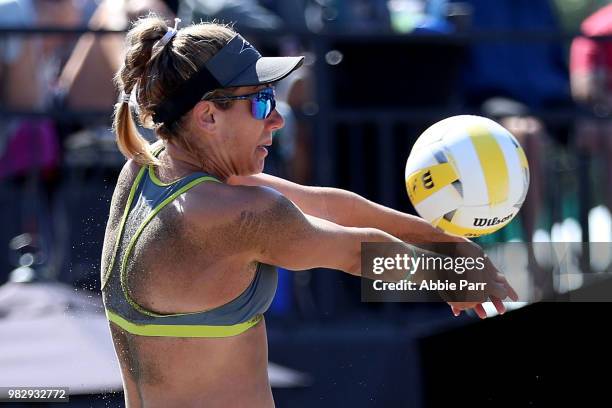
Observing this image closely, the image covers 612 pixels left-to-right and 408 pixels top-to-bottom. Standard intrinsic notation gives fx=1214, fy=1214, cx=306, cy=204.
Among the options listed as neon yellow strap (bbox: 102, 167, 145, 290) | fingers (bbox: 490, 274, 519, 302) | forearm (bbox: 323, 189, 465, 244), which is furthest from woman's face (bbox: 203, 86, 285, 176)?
fingers (bbox: 490, 274, 519, 302)

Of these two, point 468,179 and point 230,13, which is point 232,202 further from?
point 230,13

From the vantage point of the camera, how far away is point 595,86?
6.88 m

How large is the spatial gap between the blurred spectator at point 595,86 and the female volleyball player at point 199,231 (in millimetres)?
3265

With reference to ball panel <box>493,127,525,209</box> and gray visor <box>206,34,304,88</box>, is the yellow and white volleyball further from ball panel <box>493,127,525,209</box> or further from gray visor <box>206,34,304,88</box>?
gray visor <box>206,34,304,88</box>

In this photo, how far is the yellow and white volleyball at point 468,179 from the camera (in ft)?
12.5

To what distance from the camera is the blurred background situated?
5.71 metres

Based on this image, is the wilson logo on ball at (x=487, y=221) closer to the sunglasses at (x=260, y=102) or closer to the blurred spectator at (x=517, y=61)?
the sunglasses at (x=260, y=102)

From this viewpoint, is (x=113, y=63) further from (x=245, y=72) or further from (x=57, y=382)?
(x=245, y=72)

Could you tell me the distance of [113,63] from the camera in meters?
6.40

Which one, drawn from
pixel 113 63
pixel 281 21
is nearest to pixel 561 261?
pixel 281 21

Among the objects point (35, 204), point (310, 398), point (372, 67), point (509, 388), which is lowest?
point (310, 398)

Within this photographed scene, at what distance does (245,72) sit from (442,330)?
9.58 feet

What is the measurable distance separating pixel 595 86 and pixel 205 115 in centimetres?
394

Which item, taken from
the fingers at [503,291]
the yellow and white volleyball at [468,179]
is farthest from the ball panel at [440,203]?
the fingers at [503,291]
